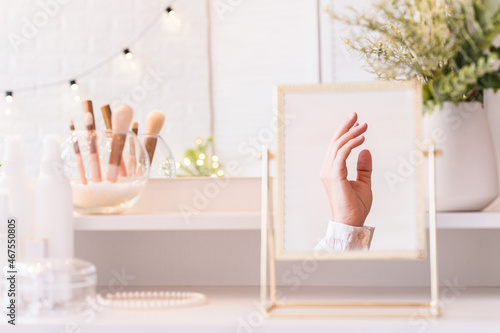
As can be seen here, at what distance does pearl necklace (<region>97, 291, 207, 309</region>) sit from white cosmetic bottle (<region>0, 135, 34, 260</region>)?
14 cm

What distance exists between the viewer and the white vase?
32.3 inches

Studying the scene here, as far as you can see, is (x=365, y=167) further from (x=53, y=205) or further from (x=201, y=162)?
(x=53, y=205)

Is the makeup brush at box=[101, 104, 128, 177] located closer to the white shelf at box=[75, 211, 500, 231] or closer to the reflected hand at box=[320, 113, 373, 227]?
the white shelf at box=[75, 211, 500, 231]

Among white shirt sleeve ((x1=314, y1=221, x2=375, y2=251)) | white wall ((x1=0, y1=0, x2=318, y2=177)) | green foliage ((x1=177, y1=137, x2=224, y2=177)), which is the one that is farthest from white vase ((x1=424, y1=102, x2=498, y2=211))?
green foliage ((x1=177, y1=137, x2=224, y2=177))

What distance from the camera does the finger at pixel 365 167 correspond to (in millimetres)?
802

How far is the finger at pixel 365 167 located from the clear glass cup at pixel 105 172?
34 cm

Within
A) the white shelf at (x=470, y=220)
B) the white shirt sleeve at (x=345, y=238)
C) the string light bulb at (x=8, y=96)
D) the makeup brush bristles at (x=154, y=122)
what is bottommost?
the white shirt sleeve at (x=345, y=238)

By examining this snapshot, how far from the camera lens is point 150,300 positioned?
0.81m

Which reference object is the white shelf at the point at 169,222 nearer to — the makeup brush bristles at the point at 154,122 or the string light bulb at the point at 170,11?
the makeup brush bristles at the point at 154,122

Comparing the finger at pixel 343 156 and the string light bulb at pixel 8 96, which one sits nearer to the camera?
the finger at pixel 343 156

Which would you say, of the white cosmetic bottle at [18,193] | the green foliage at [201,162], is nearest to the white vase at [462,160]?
the green foliage at [201,162]

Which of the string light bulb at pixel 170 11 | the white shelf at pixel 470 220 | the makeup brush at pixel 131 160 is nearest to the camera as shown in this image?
the white shelf at pixel 470 220

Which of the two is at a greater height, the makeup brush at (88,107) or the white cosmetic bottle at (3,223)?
the makeup brush at (88,107)

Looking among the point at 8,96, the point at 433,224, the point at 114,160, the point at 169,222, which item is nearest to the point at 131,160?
the point at 114,160
